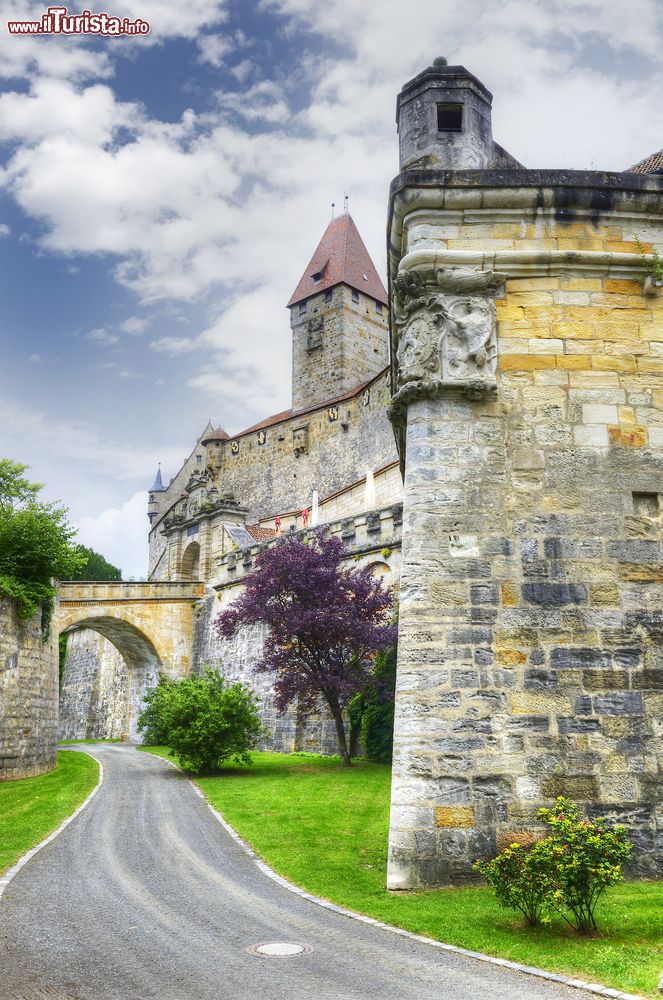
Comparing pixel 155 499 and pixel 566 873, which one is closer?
pixel 566 873

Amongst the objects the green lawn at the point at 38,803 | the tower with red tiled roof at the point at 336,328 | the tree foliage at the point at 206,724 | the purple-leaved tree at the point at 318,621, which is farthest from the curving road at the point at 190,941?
the tower with red tiled roof at the point at 336,328

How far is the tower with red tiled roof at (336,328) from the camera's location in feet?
179

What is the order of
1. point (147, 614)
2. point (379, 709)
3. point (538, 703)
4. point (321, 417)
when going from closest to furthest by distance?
point (538, 703)
point (379, 709)
point (147, 614)
point (321, 417)

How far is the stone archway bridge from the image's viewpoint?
30.0 meters

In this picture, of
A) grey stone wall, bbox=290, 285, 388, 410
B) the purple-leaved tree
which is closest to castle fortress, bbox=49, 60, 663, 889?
the purple-leaved tree

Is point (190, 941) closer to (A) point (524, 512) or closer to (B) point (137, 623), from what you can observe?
(A) point (524, 512)

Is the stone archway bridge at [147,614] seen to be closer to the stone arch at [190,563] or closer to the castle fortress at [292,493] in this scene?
the castle fortress at [292,493]

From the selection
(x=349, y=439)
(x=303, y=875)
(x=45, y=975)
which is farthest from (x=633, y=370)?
(x=349, y=439)

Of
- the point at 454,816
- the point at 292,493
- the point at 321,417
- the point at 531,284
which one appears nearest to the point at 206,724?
the point at 454,816

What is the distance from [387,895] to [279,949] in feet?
4.21

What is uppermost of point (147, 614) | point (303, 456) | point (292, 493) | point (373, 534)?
point (303, 456)

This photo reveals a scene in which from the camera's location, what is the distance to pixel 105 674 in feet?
123

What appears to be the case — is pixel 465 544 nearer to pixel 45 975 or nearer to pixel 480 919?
pixel 480 919

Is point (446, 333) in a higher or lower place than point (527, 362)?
higher
